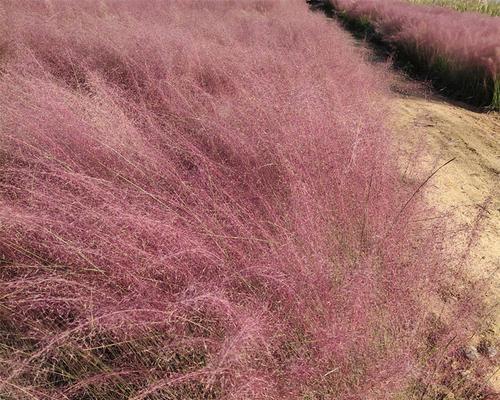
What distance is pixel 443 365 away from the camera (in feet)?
4.99

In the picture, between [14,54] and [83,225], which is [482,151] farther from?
[14,54]

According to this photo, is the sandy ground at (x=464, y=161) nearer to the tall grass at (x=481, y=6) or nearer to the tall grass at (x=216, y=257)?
the tall grass at (x=216, y=257)

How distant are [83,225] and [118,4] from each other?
6811mm

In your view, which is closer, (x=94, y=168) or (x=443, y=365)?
(x=443, y=365)

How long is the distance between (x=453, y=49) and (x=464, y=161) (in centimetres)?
297

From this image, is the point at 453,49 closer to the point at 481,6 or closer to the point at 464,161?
the point at 464,161

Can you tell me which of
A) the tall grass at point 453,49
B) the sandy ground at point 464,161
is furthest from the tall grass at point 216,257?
the tall grass at point 453,49

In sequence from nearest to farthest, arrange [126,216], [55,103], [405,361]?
[405,361]
[126,216]
[55,103]

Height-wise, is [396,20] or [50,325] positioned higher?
[396,20]

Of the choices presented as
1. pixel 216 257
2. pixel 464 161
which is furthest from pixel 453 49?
pixel 216 257

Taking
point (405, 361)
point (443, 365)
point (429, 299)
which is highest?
point (405, 361)

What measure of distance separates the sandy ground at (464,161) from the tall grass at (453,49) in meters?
0.47

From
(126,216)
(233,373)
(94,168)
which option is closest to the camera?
(233,373)

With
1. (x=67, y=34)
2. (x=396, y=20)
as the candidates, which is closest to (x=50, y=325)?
(x=67, y=34)
